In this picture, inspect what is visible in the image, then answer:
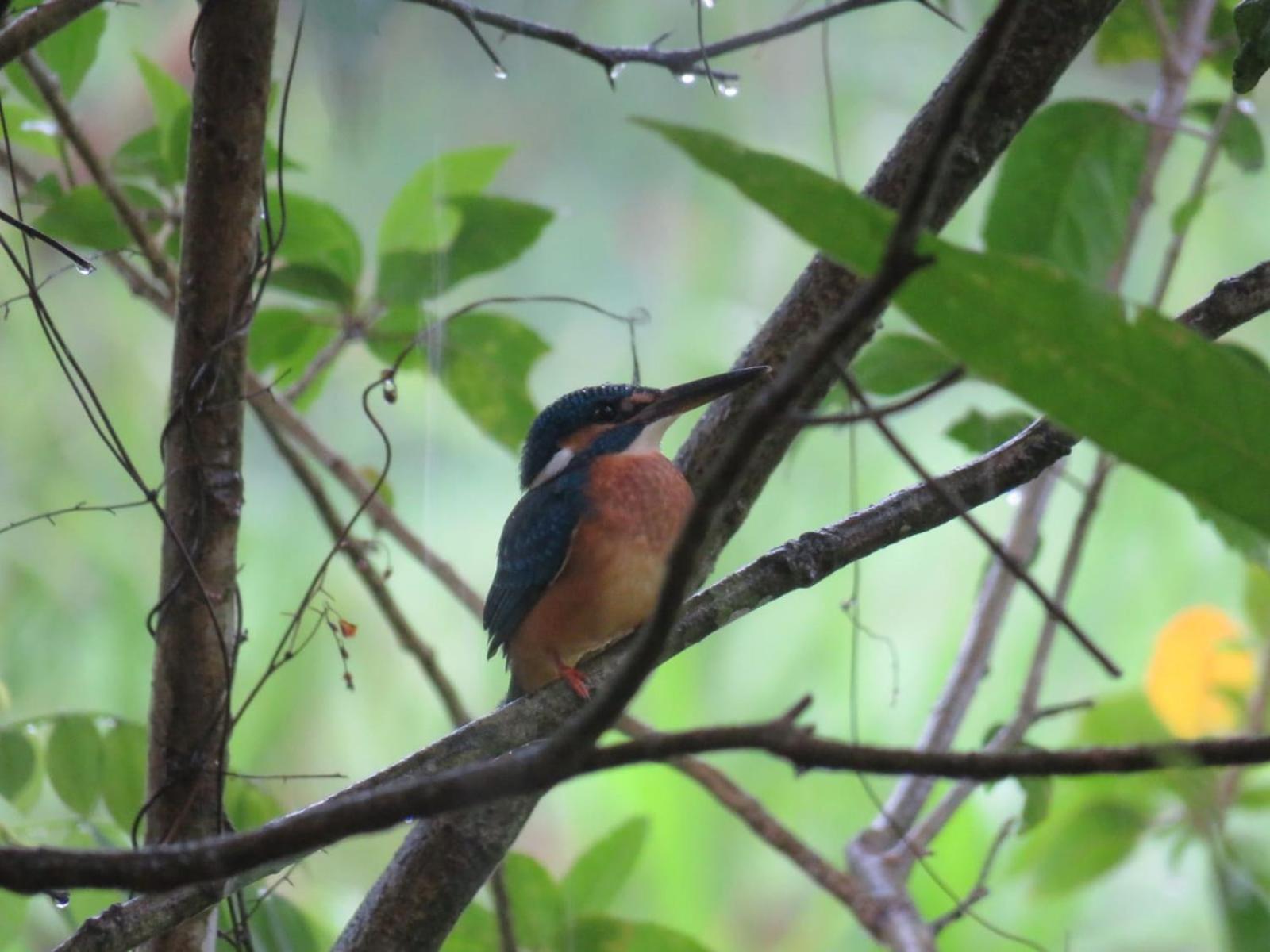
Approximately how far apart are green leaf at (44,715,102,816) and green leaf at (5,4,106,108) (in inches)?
26.9

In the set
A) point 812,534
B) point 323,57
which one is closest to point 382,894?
point 812,534

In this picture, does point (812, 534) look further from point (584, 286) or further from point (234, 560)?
point (584, 286)

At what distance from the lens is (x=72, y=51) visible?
54.0 inches

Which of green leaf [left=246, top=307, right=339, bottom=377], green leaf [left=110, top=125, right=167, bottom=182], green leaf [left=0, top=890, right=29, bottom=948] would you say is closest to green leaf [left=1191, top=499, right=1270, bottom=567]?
green leaf [left=246, top=307, right=339, bottom=377]

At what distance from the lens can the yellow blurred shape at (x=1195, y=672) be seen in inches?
84.7

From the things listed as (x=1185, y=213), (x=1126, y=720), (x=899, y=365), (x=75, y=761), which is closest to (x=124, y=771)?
(x=75, y=761)

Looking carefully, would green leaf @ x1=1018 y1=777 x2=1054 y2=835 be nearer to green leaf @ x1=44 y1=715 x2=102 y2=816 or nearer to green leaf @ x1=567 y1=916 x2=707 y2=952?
green leaf @ x1=567 y1=916 x2=707 y2=952

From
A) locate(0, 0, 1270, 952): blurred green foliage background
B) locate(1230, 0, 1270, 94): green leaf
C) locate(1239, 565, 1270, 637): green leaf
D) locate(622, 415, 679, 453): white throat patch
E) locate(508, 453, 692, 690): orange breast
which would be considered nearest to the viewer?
locate(1230, 0, 1270, 94): green leaf

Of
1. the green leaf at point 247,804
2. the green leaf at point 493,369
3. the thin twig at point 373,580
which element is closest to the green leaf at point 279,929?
the green leaf at point 247,804

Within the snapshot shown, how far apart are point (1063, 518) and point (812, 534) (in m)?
2.42

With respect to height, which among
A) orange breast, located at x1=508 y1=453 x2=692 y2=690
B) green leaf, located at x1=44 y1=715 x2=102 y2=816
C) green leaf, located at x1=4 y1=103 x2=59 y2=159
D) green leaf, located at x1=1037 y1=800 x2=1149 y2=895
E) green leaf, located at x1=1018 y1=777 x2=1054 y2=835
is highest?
green leaf, located at x1=4 y1=103 x2=59 y2=159

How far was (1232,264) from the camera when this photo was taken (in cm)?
278

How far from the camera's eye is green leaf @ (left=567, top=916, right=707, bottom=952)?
143 centimetres

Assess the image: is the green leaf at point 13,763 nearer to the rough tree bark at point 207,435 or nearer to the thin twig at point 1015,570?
the rough tree bark at point 207,435
